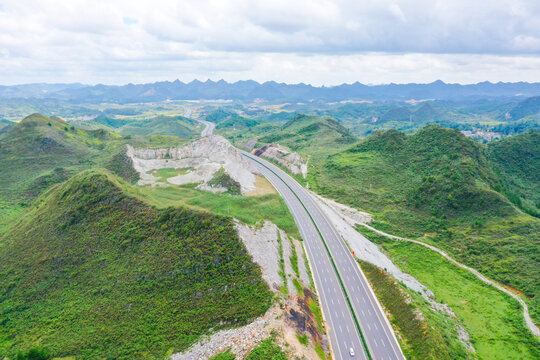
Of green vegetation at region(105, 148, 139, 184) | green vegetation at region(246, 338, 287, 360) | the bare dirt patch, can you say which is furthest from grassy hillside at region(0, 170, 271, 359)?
the bare dirt patch

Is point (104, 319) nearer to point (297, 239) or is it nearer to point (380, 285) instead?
point (297, 239)

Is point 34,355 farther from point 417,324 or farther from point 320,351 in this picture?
point 417,324

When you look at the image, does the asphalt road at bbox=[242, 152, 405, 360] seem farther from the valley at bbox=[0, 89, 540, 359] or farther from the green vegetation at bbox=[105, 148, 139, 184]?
the green vegetation at bbox=[105, 148, 139, 184]

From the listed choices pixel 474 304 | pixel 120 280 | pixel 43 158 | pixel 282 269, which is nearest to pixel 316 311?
pixel 282 269

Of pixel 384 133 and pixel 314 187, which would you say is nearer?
pixel 314 187

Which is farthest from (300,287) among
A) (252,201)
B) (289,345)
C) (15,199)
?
(15,199)
